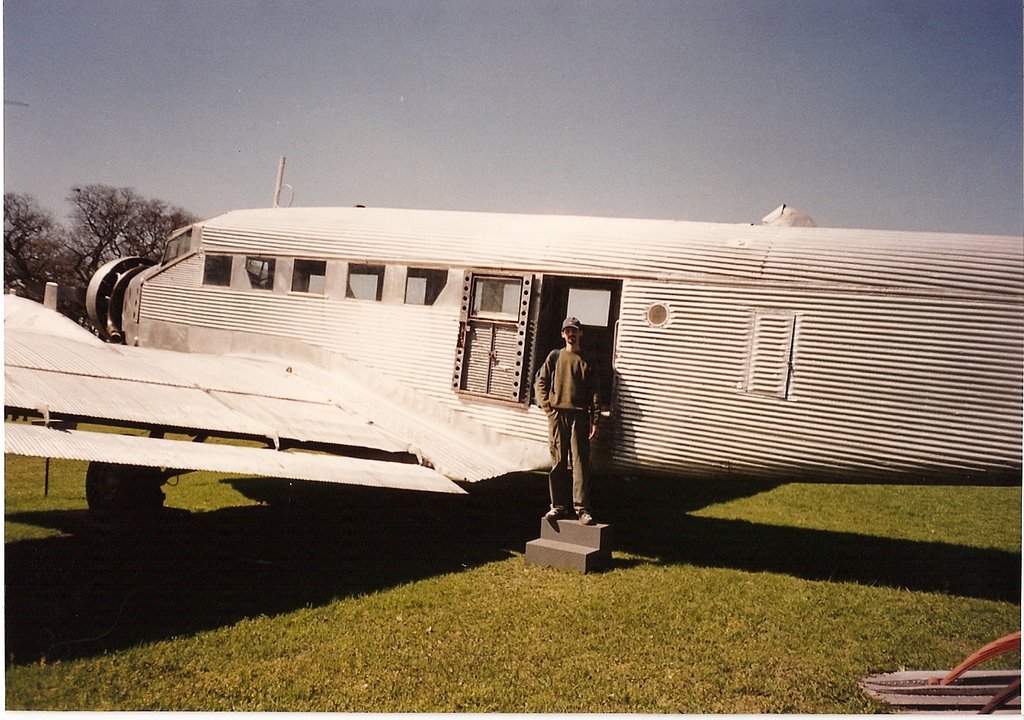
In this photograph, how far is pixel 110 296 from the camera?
31.8 ft

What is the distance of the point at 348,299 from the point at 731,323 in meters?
3.88

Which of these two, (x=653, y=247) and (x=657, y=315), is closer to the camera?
(x=657, y=315)

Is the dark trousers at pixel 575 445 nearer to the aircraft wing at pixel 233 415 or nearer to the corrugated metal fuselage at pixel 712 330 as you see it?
the corrugated metal fuselage at pixel 712 330

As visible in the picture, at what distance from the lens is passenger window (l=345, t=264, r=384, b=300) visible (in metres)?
7.41

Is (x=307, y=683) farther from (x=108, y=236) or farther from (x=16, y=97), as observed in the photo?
(x=108, y=236)

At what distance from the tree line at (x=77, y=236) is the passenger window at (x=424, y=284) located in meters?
3.23

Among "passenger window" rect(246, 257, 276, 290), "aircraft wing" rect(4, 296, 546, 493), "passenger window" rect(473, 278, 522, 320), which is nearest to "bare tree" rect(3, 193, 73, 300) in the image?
"aircraft wing" rect(4, 296, 546, 493)

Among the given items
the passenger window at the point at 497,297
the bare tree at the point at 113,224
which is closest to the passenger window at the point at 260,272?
the bare tree at the point at 113,224

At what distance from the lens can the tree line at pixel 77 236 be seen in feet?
22.5

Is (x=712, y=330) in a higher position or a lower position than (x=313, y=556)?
higher

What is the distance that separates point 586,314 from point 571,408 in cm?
188

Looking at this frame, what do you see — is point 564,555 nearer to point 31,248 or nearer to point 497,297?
point 497,297

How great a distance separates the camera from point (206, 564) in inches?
224

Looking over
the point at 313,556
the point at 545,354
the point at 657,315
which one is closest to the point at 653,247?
the point at 657,315
